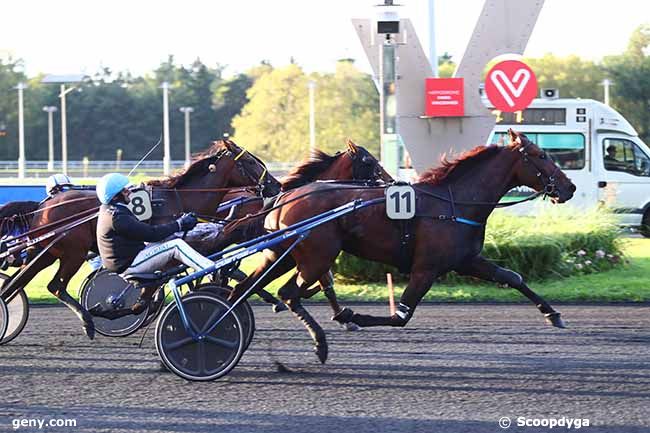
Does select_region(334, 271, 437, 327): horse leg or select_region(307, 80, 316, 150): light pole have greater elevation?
select_region(307, 80, 316, 150): light pole

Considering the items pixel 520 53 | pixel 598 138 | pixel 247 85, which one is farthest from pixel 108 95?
pixel 520 53

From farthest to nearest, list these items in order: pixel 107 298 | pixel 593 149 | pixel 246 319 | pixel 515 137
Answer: pixel 593 149 → pixel 107 298 → pixel 515 137 → pixel 246 319

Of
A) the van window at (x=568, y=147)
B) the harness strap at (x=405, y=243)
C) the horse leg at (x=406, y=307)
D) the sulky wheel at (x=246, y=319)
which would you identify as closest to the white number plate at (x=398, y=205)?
the harness strap at (x=405, y=243)

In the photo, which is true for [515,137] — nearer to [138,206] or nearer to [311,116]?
[138,206]

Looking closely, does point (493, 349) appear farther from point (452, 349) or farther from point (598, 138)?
point (598, 138)

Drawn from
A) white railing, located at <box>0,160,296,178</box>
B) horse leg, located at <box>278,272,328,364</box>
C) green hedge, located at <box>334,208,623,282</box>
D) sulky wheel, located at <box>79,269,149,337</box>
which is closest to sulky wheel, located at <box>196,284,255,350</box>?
horse leg, located at <box>278,272,328,364</box>

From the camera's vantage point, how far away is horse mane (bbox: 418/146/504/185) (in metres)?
8.08

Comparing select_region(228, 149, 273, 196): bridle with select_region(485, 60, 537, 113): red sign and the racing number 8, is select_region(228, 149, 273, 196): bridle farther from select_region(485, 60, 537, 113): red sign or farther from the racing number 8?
select_region(485, 60, 537, 113): red sign

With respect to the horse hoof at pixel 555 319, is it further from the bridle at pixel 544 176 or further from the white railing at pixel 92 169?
the white railing at pixel 92 169

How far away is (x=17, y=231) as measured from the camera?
9.60 m

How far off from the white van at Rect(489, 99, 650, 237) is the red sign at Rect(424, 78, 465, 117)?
648cm

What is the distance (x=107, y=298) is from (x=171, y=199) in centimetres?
107

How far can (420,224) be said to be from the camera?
7613 millimetres

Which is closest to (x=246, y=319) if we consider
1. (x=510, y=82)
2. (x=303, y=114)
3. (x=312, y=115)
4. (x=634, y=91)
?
(x=510, y=82)
